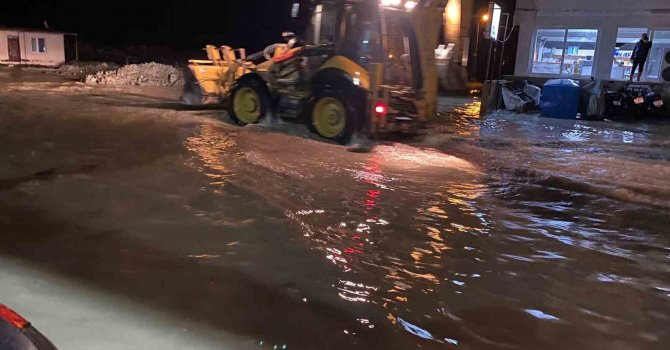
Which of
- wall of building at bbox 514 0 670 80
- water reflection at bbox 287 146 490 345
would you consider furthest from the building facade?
water reflection at bbox 287 146 490 345

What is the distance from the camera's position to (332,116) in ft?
34.1

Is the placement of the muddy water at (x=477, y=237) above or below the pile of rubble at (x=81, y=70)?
below

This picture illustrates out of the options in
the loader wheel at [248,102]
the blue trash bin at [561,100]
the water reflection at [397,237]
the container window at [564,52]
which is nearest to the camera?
the water reflection at [397,237]

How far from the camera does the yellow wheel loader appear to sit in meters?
9.78

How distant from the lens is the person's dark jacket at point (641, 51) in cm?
1708

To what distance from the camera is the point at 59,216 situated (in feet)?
17.8

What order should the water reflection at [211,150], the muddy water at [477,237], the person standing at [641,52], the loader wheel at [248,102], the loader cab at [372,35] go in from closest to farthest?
1. the muddy water at [477,237]
2. the water reflection at [211,150]
3. the loader cab at [372,35]
4. the loader wheel at [248,102]
5. the person standing at [641,52]

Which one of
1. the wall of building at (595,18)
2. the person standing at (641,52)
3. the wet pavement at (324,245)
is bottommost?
the wet pavement at (324,245)

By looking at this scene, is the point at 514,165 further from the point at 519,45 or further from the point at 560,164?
the point at 519,45

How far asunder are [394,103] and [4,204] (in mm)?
7066

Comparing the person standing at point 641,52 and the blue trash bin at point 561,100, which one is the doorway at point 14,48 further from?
the person standing at point 641,52

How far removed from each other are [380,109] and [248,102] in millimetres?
3391

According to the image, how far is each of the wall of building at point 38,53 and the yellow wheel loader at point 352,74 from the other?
24558 mm

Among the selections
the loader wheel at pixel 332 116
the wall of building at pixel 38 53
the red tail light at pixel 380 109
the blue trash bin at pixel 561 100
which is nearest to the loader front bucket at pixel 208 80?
the loader wheel at pixel 332 116
